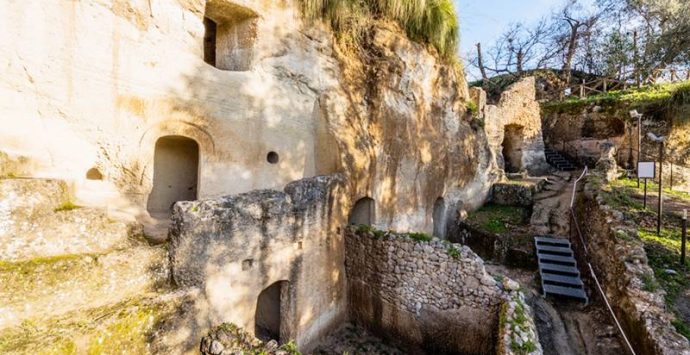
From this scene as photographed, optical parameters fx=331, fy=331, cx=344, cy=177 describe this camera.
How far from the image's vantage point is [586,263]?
8.04 metres

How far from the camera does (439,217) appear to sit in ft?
38.2

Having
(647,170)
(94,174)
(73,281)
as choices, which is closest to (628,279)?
(647,170)

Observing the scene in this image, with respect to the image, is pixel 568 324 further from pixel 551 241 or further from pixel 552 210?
pixel 552 210

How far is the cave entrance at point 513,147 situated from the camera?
1703cm

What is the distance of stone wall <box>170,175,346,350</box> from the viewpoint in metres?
4.49

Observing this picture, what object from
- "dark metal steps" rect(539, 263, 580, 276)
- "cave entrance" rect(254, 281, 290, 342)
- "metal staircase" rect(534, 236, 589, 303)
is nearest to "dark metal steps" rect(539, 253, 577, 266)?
"metal staircase" rect(534, 236, 589, 303)

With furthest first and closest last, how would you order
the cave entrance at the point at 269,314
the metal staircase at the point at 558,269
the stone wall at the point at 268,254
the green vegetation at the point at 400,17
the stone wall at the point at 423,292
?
the metal staircase at the point at 558,269, the green vegetation at the point at 400,17, the cave entrance at the point at 269,314, the stone wall at the point at 423,292, the stone wall at the point at 268,254

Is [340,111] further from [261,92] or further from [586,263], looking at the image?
[586,263]

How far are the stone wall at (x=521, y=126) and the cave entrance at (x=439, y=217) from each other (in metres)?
5.54

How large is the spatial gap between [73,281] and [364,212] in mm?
6262

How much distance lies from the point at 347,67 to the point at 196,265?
5386 millimetres

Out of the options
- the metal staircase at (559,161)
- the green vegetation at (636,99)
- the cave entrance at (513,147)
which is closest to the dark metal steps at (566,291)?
the cave entrance at (513,147)

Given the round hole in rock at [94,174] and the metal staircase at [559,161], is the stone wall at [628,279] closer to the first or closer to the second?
the round hole in rock at [94,174]

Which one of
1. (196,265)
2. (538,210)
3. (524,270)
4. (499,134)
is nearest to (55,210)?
(196,265)
